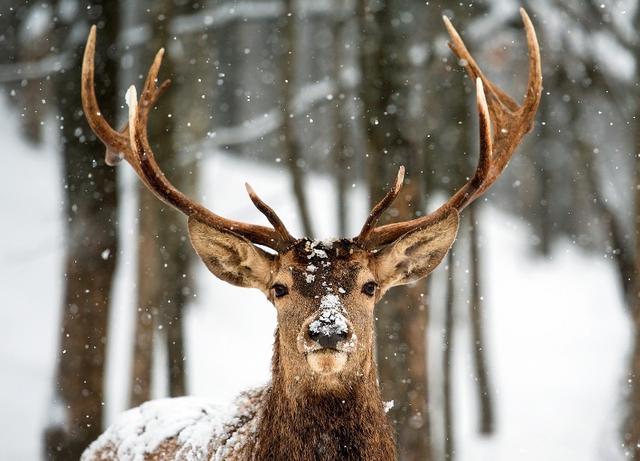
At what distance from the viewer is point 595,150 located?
44.2 ft

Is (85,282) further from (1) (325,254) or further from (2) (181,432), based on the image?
(1) (325,254)

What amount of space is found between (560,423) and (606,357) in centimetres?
483

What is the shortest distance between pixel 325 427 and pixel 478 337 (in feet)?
29.2

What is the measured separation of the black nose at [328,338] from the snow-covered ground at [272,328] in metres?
6.22

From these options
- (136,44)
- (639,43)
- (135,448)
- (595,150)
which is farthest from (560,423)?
(135,448)

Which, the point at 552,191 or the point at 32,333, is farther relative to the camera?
the point at 32,333

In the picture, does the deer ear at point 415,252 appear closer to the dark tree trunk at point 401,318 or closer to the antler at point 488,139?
the antler at point 488,139

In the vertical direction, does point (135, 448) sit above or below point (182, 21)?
below

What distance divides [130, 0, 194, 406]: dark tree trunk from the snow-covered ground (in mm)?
1022

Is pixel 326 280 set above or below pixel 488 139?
below

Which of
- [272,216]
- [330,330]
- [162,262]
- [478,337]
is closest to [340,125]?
[162,262]

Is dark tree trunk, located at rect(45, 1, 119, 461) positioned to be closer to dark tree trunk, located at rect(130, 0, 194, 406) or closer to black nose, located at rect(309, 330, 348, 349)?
dark tree trunk, located at rect(130, 0, 194, 406)

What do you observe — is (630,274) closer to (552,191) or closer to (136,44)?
(136,44)

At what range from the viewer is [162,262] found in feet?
42.6
